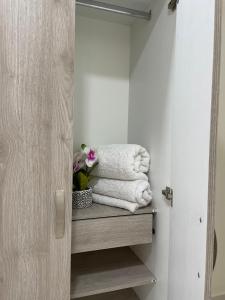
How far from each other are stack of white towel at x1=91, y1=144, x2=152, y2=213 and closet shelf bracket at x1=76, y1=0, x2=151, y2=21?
665mm

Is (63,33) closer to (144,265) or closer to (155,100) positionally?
(155,100)

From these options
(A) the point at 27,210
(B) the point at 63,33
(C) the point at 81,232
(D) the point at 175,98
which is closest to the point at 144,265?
(C) the point at 81,232

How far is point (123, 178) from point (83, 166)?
0.68ft

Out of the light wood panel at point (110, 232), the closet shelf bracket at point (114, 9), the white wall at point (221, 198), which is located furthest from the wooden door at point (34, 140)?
the white wall at point (221, 198)

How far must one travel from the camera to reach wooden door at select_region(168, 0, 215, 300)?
77 centimetres

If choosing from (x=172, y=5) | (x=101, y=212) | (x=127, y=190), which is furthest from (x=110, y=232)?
(x=172, y=5)

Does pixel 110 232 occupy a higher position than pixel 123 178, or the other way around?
pixel 123 178

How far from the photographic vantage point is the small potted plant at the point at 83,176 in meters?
1.11

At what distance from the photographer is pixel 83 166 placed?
1208mm

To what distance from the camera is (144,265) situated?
1.29 metres

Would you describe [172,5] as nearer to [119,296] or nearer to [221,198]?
[221,198]

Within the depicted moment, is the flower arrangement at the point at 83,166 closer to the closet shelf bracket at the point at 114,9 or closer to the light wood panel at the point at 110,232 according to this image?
the light wood panel at the point at 110,232

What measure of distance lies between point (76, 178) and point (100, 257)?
53 centimetres

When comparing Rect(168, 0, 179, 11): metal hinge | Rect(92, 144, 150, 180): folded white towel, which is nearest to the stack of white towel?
Rect(92, 144, 150, 180): folded white towel
